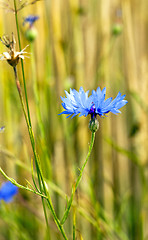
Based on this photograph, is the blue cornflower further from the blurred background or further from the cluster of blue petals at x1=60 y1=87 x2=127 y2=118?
the cluster of blue petals at x1=60 y1=87 x2=127 y2=118

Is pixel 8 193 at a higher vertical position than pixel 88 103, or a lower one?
lower

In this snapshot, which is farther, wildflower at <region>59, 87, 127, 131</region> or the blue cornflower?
the blue cornflower

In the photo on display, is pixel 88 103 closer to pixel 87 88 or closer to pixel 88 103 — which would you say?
pixel 88 103

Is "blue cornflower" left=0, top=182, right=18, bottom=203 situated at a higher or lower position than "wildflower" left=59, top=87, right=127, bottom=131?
lower

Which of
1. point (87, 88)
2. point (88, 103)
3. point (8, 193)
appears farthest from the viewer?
point (87, 88)

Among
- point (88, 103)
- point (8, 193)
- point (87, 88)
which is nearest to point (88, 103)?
point (88, 103)

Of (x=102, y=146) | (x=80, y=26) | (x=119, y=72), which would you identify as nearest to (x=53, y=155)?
(x=102, y=146)

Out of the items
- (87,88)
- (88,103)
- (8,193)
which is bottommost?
(8,193)

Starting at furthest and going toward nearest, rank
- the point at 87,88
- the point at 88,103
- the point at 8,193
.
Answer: the point at 87,88, the point at 8,193, the point at 88,103

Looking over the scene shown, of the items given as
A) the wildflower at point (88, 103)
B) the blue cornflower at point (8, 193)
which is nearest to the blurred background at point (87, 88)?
the blue cornflower at point (8, 193)

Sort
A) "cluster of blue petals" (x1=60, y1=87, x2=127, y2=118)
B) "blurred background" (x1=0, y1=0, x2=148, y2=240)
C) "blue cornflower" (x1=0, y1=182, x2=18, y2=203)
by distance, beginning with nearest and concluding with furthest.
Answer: "cluster of blue petals" (x1=60, y1=87, x2=127, y2=118) → "blue cornflower" (x1=0, y1=182, x2=18, y2=203) → "blurred background" (x1=0, y1=0, x2=148, y2=240)

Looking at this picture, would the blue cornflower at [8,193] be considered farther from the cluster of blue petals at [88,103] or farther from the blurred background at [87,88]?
the cluster of blue petals at [88,103]

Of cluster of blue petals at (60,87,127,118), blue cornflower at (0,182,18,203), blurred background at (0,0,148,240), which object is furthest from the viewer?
blurred background at (0,0,148,240)

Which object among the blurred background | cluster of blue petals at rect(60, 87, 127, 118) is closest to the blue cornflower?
the blurred background
